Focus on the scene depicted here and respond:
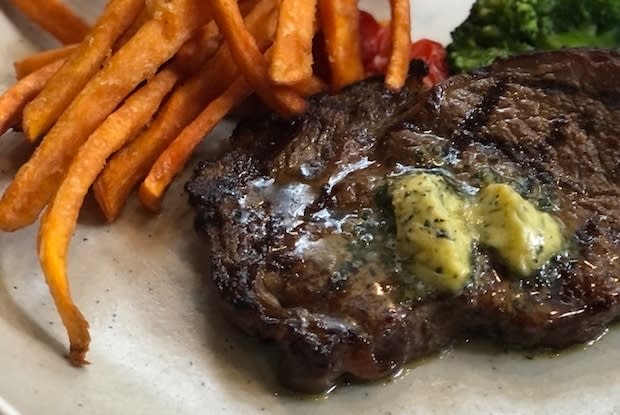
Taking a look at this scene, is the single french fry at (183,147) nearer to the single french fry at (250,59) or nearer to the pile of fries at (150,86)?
the pile of fries at (150,86)

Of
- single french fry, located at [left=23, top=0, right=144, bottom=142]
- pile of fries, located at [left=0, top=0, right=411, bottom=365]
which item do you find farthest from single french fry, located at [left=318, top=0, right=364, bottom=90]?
single french fry, located at [left=23, top=0, right=144, bottom=142]


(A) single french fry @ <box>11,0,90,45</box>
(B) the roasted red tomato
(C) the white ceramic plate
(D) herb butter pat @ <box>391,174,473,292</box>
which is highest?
(A) single french fry @ <box>11,0,90,45</box>

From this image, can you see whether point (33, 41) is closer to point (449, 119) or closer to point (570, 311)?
point (449, 119)

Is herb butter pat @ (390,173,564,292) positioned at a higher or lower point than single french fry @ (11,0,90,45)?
lower

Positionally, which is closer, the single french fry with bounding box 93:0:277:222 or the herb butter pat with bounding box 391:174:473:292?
the herb butter pat with bounding box 391:174:473:292

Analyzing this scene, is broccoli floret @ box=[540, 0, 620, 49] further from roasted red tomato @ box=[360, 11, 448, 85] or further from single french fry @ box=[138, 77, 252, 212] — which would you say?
single french fry @ box=[138, 77, 252, 212]

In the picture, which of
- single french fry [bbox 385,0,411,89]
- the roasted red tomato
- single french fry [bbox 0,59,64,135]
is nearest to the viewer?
single french fry [bbox 0,59,64,135]

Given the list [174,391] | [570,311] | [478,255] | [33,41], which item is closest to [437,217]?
[478,255]
